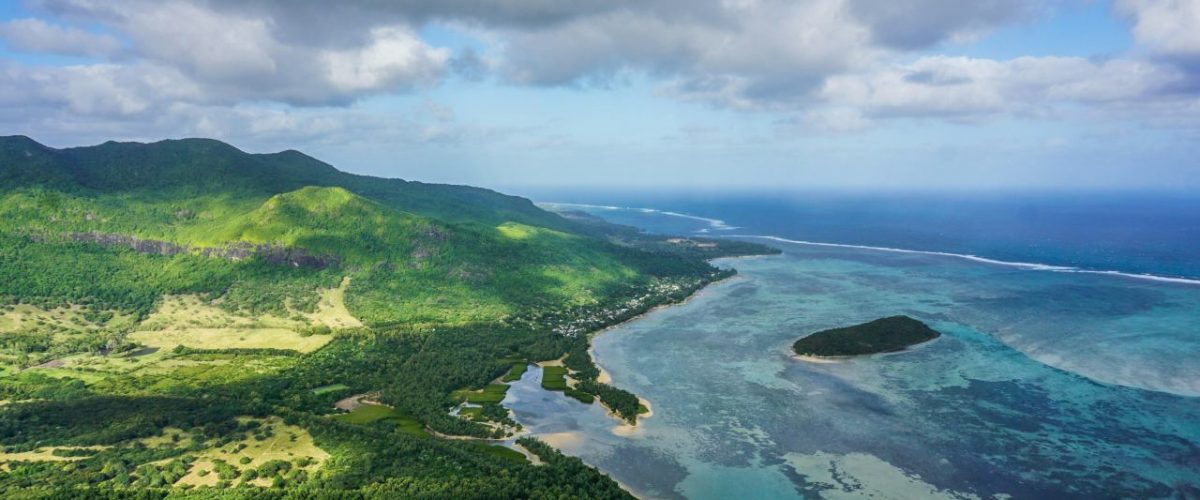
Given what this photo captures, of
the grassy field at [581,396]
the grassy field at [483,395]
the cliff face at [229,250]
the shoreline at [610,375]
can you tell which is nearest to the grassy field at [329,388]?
the grassy field at [483,395]

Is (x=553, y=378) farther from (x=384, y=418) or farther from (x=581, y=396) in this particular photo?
(x=384, y=418)

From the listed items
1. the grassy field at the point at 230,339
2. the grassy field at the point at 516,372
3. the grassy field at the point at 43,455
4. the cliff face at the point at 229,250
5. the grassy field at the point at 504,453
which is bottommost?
the grassy field at the point at 43,455

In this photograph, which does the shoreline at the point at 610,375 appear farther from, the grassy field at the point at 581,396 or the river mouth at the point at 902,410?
the grassy field at the point at 581,396

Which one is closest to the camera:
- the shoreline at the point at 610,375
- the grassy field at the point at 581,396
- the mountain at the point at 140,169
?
the shoreline at the point at 610,375

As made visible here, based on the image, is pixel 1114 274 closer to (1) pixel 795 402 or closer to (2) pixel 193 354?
(1) pixel 795 402

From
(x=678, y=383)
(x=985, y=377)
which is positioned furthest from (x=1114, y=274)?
(x=678, y=383)
